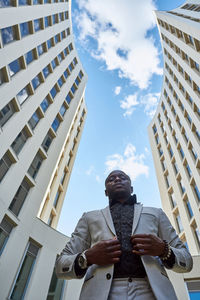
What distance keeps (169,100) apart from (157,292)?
2662 centimetres

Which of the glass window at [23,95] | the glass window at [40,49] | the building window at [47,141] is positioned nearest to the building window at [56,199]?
the building window at [47,141]

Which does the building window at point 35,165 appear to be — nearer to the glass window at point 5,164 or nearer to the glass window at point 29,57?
the glass window at point 5,164

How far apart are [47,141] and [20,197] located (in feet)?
16.7

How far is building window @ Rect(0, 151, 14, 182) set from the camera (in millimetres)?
9478

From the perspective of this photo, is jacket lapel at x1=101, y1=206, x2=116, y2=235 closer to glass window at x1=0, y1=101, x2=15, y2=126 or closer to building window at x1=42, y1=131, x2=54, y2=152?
glass window at x1=0, y1=101, x2=15, y2=126

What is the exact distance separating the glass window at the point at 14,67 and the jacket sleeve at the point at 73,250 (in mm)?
10645

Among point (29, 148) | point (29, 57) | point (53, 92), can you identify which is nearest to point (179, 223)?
point (29, 148)

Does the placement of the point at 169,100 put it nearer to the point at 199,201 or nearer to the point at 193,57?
the point at 193,57

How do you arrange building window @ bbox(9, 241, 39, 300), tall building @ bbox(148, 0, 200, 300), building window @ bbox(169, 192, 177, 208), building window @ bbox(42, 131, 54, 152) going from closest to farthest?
building window @ bbox(9, 241, 39, 300), building window @ bbox(42, 131, 54, 152), tall building @ bbox(148, 0, 200, 300), building window @ bbox(169, 192, 177, 208)

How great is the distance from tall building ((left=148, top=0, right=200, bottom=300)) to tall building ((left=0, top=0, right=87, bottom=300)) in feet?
23.1

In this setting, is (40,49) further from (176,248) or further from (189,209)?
(189,209)

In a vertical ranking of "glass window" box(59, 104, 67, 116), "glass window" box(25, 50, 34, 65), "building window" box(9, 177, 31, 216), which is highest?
"glass window" box(59, 104, 67, 116)

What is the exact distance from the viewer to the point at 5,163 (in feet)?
32.2

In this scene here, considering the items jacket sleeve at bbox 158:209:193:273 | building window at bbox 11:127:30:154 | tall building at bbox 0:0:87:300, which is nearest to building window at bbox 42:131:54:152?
tall building at bbox 0:0:87:300
